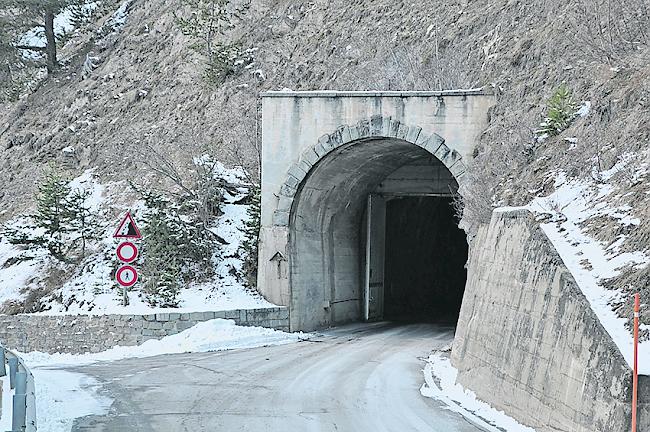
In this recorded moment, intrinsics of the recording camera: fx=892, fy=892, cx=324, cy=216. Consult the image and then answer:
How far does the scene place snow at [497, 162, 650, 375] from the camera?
356 inches

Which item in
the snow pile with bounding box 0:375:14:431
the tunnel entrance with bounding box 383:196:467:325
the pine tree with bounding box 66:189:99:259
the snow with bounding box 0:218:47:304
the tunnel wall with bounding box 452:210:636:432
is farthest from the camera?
the tunnel entrance with bounding box 383:196:467:325

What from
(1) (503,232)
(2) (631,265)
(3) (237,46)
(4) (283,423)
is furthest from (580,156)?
(3) (237,46)

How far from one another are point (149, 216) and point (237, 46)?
17.0 m

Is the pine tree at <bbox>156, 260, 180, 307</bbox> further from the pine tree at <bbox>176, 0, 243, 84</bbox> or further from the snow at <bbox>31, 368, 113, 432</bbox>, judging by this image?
the pine tree at <bbox>176, 0, 243, 84</bbox>

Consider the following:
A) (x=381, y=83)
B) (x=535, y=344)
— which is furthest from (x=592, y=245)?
(x=381, y=83)

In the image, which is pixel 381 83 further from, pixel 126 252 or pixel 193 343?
pixel 126 252

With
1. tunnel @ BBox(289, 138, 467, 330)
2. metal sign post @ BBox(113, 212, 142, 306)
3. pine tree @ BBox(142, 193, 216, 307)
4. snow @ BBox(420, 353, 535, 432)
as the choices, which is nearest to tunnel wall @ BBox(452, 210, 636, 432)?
snow @ BBox(420, 353, 535, 432)

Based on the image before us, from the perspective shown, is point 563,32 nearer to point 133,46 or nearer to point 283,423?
point 283,423

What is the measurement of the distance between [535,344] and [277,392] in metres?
4.41

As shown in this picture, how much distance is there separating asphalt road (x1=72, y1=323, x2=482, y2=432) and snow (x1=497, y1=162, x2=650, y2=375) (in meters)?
2.21

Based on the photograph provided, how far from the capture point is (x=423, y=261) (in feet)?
106

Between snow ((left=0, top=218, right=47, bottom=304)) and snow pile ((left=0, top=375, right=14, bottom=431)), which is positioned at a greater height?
snow ((left=0, top=218, right=47, bottom=304))

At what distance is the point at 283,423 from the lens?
35.8ft

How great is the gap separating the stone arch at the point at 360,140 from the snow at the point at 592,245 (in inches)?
256
